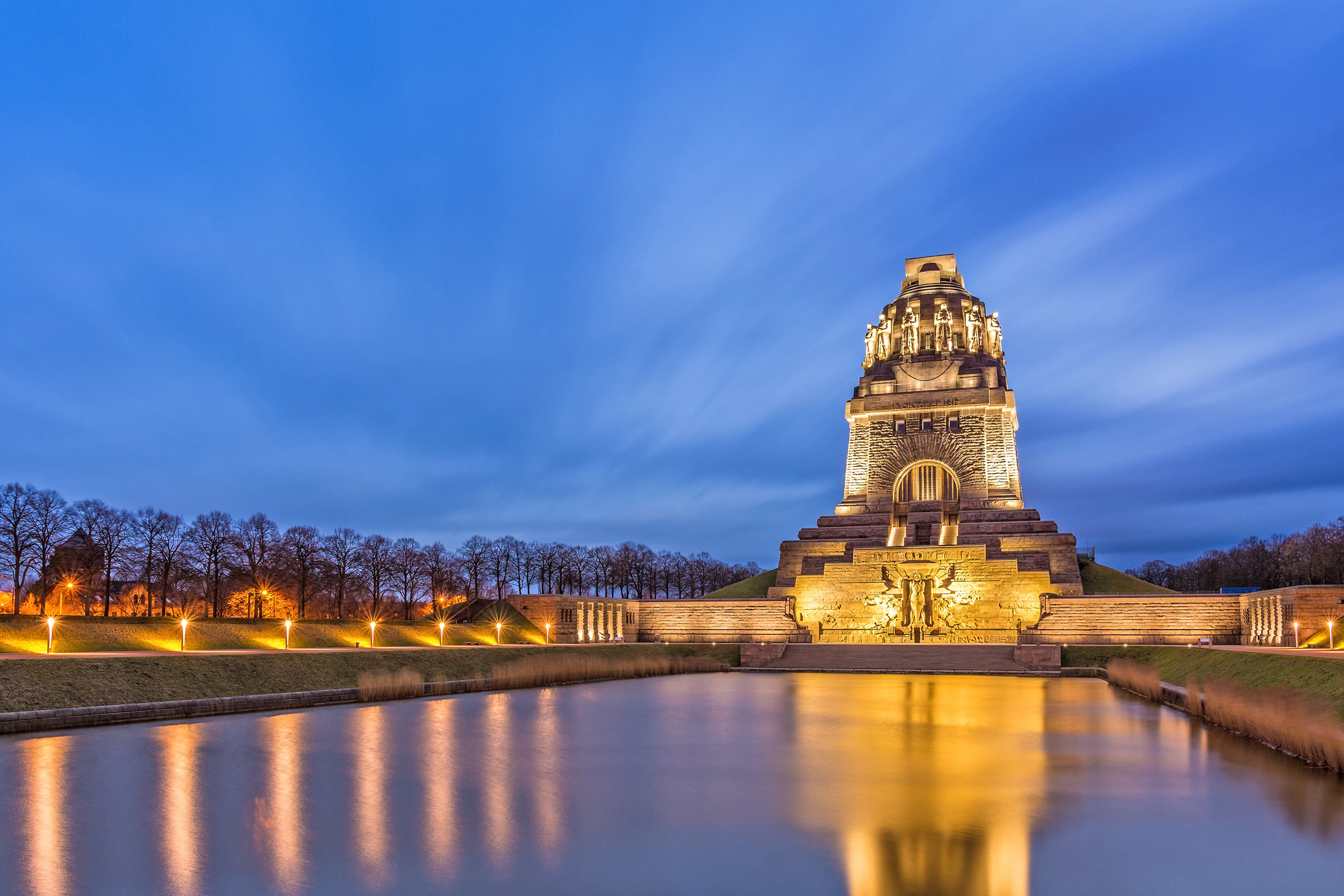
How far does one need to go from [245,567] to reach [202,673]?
28.8m

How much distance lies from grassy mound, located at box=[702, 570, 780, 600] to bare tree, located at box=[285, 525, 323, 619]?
801 inches

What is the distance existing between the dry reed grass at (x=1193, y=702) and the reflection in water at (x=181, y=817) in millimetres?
18192

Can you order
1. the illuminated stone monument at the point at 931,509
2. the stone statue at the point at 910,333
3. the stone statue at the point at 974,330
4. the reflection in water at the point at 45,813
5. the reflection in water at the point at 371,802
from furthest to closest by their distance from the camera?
the stone statue at the point at 910,333 < the stone statue at the point at 974,330 < the illuminated stone monument at the point at 931,509 < the reflection in water at the point at 371,802 < the reflection in water at the point at 45,813

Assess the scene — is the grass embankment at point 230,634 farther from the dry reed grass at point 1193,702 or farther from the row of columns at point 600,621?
the dry reed grass at point 1193,702

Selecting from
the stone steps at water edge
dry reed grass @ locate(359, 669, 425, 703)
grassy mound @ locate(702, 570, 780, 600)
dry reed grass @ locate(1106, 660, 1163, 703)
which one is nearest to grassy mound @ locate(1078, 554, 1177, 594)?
the stone steps at water edge

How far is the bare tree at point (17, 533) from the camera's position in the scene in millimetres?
39062

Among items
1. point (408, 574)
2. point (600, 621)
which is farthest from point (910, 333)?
point (408, 574)

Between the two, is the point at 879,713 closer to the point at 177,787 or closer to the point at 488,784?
the point at 488,784

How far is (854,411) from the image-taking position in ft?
192

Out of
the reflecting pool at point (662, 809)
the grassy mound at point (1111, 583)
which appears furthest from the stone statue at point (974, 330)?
the reflecting pool at point (662, 809)

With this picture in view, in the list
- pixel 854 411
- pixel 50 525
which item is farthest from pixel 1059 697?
pixel 50 525

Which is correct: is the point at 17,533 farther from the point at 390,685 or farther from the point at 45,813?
the point at 45,813

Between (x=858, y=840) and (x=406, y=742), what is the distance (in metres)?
9.33

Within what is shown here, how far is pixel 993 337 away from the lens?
A: 60.3 m
